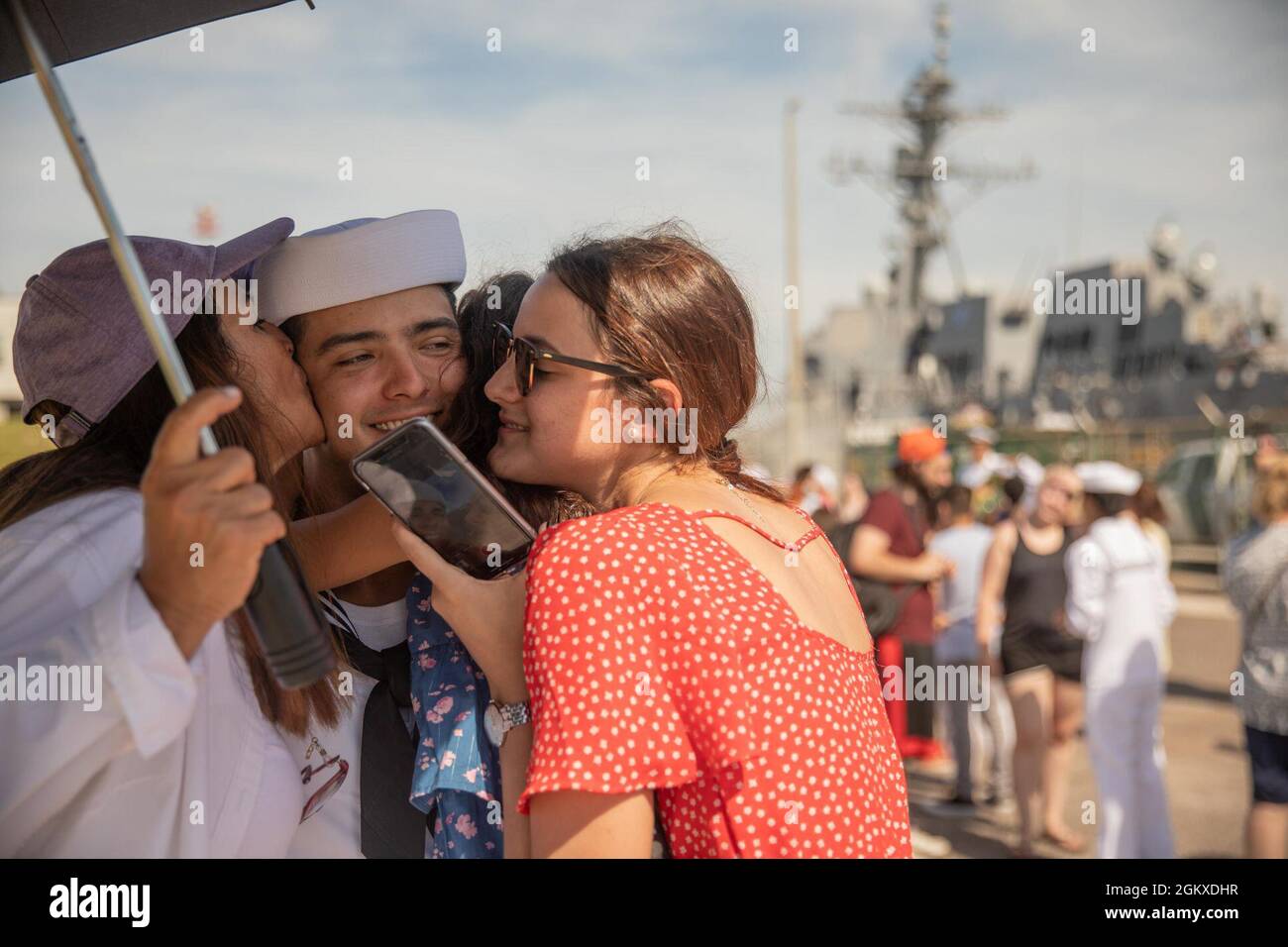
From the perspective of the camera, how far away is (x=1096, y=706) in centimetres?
668

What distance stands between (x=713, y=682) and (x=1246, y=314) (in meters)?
27.4

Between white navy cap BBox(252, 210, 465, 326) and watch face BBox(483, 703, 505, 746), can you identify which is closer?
watch face BBox(483, 703, 505, 746)

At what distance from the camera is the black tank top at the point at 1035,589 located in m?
7.27

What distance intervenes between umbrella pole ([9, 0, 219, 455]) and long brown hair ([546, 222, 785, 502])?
2.73 feet

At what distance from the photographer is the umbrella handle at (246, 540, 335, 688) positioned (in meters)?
1.56

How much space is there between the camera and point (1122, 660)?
6699 millimetres

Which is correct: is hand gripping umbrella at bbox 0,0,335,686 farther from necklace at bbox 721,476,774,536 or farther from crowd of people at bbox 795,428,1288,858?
crowd of people at bbox 795,428,1288,858

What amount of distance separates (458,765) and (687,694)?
565mm

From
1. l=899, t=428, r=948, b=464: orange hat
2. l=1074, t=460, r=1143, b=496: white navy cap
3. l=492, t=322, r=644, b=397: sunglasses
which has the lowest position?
l=1074, t=460, r=1143, b=496: white navy cap

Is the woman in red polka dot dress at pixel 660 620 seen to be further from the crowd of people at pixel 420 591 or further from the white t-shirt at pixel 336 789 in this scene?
the white t-shirt at pixel 336 789

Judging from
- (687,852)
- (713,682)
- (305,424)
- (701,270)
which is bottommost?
(687,852)

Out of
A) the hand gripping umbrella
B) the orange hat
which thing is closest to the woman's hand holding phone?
the hand gripping umbrella

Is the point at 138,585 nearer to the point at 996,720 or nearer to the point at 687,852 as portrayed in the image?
the point at 687,852
